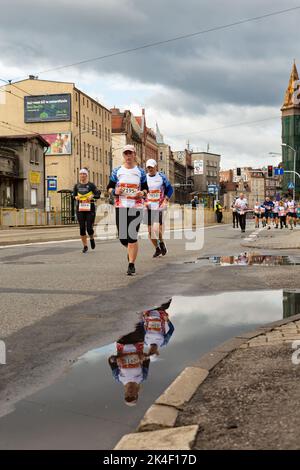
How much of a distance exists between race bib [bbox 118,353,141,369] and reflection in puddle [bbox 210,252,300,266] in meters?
6.93

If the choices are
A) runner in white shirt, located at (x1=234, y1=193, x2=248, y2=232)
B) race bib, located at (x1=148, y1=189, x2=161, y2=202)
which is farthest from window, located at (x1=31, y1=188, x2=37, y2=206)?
race bib, located at (x1=148, y1=189, x2=161, y2=202)

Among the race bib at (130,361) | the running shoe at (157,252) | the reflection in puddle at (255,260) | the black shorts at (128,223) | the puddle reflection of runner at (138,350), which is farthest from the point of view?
the running shoe at (157,252)

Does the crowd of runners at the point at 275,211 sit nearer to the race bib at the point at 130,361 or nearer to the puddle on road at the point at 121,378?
the puddle on road at the point at 121,378

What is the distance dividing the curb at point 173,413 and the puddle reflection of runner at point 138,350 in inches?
8.7

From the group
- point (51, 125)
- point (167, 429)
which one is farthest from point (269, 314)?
point (51, 125)

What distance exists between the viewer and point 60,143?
7106 centimetres

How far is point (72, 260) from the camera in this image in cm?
1170

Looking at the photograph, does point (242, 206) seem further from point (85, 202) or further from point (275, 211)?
point (85, 202)

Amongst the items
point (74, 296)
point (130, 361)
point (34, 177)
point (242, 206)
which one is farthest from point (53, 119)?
point (130, 361)

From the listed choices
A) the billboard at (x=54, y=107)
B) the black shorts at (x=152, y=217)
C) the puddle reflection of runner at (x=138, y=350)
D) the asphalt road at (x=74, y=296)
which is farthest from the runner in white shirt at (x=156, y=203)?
the billboard at (x=54, y=107)

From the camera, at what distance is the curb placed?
256 cm

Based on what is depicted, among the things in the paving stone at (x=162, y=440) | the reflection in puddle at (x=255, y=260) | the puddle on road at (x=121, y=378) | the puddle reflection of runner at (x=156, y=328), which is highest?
the paving stone at (x=162, y=440)

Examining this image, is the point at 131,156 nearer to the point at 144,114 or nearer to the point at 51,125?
the point at 51,125

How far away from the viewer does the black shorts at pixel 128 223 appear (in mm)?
9000
